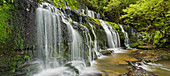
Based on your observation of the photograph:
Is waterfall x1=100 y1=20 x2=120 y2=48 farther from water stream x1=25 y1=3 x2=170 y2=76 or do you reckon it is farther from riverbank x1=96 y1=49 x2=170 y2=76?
water stream x1=25 y1=3 x2=170 y2=76

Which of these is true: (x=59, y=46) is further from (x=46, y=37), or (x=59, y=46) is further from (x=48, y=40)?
(x=46, y=37)

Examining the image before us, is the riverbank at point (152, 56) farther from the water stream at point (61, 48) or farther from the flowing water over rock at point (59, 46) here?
the flowing water over rock at point (59, 46)

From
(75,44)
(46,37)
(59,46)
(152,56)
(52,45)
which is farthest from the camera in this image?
(152,56)

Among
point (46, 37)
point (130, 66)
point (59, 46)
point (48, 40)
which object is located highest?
point (46, 37)

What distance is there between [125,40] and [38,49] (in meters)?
12.0

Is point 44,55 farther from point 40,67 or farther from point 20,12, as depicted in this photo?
point 20,12

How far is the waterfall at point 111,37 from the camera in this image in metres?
10.8

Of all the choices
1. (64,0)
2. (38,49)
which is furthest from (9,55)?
(64,0)

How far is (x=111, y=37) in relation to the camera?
11.0 metres

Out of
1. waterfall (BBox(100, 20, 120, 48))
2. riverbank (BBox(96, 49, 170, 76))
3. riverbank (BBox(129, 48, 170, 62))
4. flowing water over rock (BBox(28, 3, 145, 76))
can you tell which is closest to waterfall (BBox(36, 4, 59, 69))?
flowing water over rock (BBox(28, 3, 145, 76))

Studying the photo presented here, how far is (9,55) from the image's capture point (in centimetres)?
277

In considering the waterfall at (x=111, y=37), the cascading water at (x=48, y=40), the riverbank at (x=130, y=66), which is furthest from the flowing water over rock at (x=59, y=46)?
the waterfall at (x=111, y=37)

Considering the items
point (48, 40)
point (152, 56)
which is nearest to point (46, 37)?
point (48, 40)

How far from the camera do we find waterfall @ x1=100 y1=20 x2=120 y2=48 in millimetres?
10760
